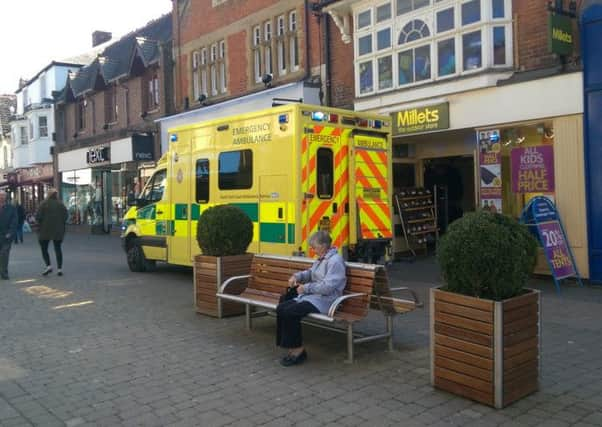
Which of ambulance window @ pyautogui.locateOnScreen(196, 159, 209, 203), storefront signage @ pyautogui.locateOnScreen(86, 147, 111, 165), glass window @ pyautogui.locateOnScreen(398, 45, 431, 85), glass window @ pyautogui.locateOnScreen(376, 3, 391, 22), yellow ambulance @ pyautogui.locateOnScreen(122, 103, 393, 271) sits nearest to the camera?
yellow ambulance @ pyautogui.locateOnScreen(122, 103, 393, 271)

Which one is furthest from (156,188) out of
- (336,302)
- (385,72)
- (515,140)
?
(336,302)

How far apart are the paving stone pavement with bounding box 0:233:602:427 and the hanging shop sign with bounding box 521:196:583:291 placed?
68cm

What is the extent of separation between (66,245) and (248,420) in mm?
18023

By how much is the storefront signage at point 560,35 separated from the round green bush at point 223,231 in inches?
217

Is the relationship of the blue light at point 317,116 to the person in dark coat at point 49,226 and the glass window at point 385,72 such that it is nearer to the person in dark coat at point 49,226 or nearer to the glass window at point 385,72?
the glass window at point 385,72

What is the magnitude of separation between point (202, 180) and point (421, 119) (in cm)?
454

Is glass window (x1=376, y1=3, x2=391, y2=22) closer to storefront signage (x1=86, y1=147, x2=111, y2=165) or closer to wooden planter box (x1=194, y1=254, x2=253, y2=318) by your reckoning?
wooden planter box (x1=194, y1=254, x2=253, y2=318)

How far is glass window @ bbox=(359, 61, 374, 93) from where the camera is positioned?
1286 cm

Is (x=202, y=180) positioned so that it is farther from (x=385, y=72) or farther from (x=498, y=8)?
(x=498, y=8)

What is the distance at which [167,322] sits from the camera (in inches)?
285

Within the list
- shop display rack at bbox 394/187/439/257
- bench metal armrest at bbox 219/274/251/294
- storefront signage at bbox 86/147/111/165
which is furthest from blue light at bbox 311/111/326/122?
storefront signage at bbox 86/147/111/165

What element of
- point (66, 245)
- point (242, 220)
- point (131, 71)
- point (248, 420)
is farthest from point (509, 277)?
point (131, 71)

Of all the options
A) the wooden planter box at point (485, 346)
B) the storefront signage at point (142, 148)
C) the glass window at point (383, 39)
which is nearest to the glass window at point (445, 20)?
the glass window at point (383, 39)

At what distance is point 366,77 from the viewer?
12992 millimetres
